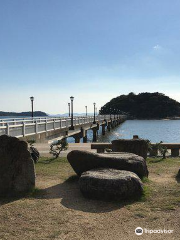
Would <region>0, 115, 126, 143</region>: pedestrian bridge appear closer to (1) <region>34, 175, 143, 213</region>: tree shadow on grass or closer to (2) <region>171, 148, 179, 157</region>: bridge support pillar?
(1) <region>34, 175, 143, 213</region>: tree shadow on grass

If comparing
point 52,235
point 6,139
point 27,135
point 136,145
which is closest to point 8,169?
point 6,139

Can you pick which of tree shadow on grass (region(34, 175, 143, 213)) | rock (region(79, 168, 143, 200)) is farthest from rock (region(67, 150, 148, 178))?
rock (region(79, 168, 143, 200))

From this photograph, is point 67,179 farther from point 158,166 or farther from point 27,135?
point 27,135

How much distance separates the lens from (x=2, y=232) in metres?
5.70

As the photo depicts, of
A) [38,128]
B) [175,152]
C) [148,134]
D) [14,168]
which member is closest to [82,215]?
[14,168]

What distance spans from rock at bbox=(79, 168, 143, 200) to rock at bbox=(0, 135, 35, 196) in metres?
1.63

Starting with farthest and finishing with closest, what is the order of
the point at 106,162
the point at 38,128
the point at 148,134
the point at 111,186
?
the point at 148,134
the point at 38,128
the point at 106,162
the point at 111,186

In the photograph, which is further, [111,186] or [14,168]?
[14,168]

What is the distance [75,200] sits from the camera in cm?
771

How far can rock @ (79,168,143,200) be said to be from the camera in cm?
754

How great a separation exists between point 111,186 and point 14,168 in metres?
2.82

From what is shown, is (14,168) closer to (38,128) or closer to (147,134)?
(38,128)

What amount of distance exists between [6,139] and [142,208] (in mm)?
4280

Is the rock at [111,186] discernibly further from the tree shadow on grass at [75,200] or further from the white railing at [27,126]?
the white railing at [27,126]
